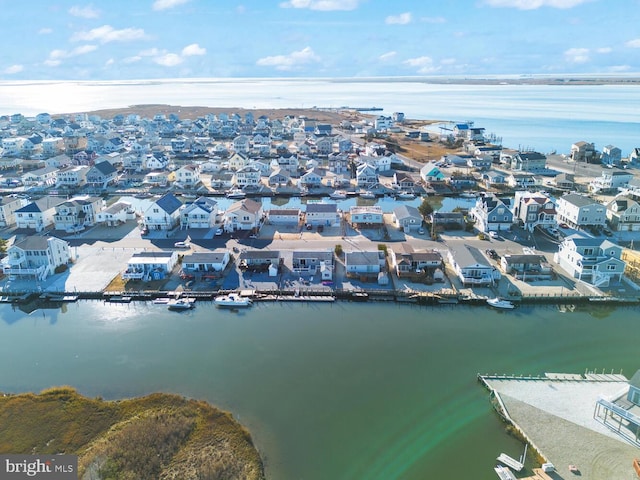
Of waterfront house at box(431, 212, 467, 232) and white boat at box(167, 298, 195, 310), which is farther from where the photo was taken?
waterfront house at box(431, 212, 467, 232)

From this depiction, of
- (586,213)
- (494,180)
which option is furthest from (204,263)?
(494,180)

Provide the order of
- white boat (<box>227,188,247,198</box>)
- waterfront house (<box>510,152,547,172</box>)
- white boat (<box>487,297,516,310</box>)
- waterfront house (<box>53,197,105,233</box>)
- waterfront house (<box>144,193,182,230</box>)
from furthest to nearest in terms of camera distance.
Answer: waterfront house (<box>510,152,547,172</box>) → white boat (<box>227,188,247,198</box>) → waterfront house (<box>53,197,105,233</box>) → waterfront house (<box>144,193,182,230</box>) → white boat (<box>487,297,516,310</box>)

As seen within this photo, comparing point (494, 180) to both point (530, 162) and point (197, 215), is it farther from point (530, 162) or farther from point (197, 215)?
point (197, 215)

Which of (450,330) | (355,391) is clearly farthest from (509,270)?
(355,391)

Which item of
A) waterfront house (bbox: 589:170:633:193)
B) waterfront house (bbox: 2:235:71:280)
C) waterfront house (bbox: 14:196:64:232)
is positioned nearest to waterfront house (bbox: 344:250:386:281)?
waterfront house (bbox: 2:235:71:280)

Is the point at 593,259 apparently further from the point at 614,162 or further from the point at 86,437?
the point at 614,162

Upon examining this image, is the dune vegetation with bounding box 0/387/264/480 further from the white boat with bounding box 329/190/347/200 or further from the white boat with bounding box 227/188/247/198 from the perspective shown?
the white boat with bounding box 329/190/347/200

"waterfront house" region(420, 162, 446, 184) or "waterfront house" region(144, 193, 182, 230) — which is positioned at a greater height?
"waterfront house" region(420, 162, 446, 184)
